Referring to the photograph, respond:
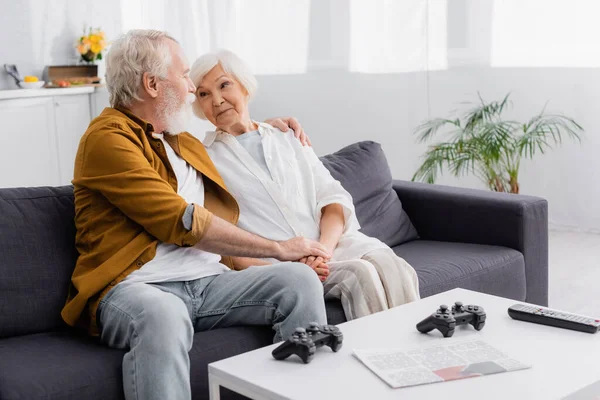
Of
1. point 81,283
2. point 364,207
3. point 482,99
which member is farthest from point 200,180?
point 482,99

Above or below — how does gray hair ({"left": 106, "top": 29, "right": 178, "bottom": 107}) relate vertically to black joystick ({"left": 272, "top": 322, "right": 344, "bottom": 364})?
above

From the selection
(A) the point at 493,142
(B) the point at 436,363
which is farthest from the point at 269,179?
(A) the point at 493,142

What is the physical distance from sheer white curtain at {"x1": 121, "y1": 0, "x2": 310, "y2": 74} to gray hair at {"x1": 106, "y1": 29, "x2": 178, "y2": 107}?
12.7 ft

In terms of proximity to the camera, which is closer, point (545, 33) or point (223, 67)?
point (223, 67)

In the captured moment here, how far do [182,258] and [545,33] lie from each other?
3340mm

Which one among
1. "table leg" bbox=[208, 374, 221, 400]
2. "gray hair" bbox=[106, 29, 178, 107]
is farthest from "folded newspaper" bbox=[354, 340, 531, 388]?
"gray hair" bbox=[106, 29, 178, 107]

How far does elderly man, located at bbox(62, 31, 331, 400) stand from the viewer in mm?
2158

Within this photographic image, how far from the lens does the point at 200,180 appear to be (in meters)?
2.52

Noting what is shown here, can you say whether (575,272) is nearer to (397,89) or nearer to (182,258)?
(397,89)

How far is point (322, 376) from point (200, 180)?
987mm

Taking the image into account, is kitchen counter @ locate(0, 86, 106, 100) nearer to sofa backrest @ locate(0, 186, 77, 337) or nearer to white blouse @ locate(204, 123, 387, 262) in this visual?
white blouse @ locate(204, 123, 387, 262)

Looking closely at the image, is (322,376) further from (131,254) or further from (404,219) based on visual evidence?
(404,219)

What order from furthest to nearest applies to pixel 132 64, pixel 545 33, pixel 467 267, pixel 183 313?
1. pixel 545 33
2. pixel 467 267
3. pixel 132 64
4. pixel 183 313

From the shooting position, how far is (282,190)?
2688 mm
